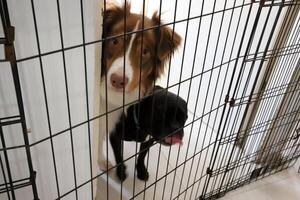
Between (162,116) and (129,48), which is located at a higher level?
(129,48)

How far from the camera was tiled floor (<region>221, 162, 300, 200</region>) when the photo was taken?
1486 millimetres

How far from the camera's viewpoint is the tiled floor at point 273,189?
1.49 m

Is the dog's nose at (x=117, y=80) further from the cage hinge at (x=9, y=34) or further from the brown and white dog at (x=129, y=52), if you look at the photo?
the cage hinge at (x=9, y=34)

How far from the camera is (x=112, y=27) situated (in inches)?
43.1

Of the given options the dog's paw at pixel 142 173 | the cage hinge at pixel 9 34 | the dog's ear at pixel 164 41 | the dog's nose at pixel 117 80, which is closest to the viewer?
the cage hinge at pixel 9 34

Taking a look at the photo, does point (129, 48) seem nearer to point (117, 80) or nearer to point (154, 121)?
point (117, 80)

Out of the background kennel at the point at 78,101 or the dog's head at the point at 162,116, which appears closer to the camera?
the background kennel at the point at 78,101

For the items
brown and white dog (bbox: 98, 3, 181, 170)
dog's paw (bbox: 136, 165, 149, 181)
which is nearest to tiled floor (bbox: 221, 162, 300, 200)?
dog's paw (bbox: 136, 165, 149, 181)

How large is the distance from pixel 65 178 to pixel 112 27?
60 cm

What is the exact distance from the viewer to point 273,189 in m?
1.55

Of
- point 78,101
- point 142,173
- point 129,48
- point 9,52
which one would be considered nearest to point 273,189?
point 142,173

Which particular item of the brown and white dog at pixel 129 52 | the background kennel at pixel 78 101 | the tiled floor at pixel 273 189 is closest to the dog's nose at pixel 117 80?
the brown and white dog at pixel 129 52

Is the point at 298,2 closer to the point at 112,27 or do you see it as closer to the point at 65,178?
the point at 112,27

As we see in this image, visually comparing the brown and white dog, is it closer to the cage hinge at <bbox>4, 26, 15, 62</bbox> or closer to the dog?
the dog
